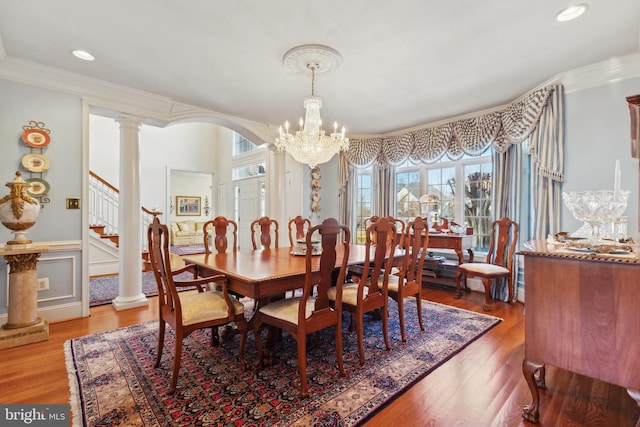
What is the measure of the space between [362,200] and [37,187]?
459 cm

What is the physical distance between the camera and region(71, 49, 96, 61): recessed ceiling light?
2.57m

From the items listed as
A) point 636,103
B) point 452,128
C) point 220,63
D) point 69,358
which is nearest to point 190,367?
point 69,358

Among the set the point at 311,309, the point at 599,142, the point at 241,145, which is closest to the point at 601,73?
the point at 599,142

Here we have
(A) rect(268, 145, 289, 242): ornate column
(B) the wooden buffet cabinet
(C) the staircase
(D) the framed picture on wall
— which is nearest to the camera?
(B) the wooden buffet cabinet

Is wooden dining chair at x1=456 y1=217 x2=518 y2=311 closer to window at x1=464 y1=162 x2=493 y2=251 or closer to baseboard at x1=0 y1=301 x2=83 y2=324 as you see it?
window at x1=464 y1=162 x2=493 y2=251

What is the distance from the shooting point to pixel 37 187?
9.32ft

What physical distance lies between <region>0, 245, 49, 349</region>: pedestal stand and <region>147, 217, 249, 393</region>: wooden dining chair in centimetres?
143

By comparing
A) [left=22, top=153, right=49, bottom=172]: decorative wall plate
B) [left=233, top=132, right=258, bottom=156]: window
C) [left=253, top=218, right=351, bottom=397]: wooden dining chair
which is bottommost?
[left=253, top=218, right=351, bottom=397]: wooden dining chair

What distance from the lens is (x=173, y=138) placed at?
24.4ft

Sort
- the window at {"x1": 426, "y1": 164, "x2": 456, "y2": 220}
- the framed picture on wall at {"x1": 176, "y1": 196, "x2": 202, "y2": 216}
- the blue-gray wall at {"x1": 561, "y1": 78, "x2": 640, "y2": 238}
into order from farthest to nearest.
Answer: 1. the framed picture on wall at {"x1": 176, "y1": 196, "x2": 202, "y2": 216}
2. the window at {"x1": 426, "y1": 164, "x2": 456, "y2": 220}
3. the blue-gray wall at {"x1": 561, "y1": 78, "x2": 640, "y2": 238}

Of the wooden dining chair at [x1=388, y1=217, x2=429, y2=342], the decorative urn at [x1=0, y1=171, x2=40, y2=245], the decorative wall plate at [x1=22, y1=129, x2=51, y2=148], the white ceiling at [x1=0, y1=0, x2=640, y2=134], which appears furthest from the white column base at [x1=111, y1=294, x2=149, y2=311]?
the wooden dining chair at [x1=388, y1=217, x2=429, y2=342]

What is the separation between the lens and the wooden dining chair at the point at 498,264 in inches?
131

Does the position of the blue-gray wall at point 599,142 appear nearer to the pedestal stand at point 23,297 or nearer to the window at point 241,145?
the pedestal stand at point 23,297

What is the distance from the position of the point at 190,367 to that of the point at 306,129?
2.31 meters
